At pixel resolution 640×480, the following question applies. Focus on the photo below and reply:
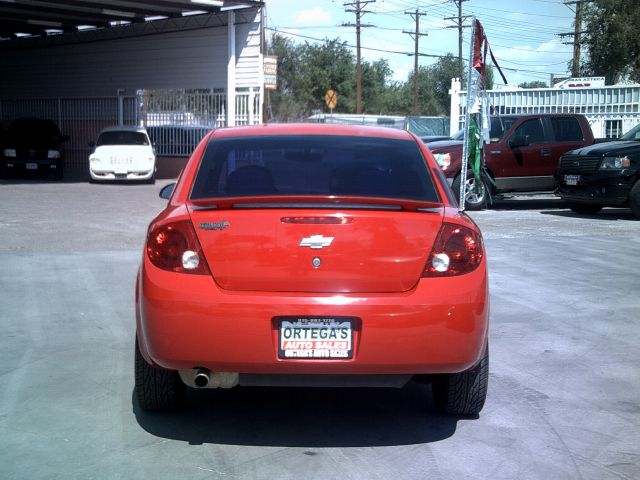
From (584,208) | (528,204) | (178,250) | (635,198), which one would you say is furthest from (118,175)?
(178,250)

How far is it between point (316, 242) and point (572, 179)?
476 inches

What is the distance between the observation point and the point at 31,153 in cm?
2412

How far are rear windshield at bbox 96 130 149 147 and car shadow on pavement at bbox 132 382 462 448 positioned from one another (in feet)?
63.5

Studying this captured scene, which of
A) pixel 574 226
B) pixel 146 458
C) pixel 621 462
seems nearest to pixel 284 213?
pixel 146 458

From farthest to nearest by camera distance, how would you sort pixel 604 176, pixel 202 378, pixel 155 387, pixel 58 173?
pixel 58 173 → pixel 604 176 → pixel 155 387 → pixel 202 378

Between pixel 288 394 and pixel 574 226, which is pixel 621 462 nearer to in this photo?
pixel 288 394

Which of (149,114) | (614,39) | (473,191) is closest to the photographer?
(473,191)

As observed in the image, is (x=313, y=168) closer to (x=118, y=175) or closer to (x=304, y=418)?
(x=304, y=418)

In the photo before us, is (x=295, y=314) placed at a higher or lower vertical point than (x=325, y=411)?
higher

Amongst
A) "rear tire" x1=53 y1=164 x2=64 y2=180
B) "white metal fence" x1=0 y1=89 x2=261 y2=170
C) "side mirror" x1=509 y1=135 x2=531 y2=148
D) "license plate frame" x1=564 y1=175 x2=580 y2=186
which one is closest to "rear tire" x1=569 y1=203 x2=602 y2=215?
"license plate frame" x1=564 y1=175 x2=580 y2=186

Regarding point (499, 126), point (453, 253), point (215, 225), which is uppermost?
point (499, 126)

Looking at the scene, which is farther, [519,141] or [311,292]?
[519,141]

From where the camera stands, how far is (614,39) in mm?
34812

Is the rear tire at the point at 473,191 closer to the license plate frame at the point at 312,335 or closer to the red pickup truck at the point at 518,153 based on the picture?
the red pickup truck at the point at 518,153
